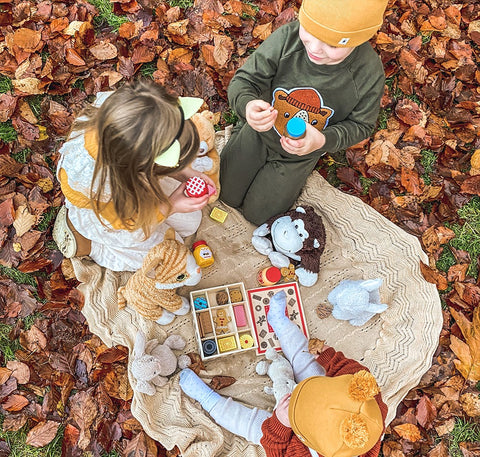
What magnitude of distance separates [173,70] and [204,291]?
1.06 m

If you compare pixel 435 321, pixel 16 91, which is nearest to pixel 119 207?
pixel 16 91

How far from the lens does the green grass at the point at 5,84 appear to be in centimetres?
213

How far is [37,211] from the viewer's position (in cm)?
200

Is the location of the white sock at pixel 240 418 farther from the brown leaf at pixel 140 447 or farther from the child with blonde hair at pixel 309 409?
the brown leaf at pixel 140 447

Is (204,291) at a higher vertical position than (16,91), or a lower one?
lower

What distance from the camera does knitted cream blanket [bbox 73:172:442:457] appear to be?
6.12 ft

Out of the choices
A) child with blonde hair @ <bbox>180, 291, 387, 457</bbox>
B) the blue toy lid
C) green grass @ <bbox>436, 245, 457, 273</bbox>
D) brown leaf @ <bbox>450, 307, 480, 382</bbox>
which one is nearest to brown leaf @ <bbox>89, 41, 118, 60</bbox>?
the blue toy lid

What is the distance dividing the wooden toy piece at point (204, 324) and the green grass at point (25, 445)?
695 mm

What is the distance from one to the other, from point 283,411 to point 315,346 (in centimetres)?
40

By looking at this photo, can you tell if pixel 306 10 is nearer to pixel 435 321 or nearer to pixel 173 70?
pixel 173 70

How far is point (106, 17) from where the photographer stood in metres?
2.22

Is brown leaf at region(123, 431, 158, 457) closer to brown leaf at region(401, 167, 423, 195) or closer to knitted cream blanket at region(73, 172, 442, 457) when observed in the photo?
knitted cream blanket at region(73, 172, 442, 457)

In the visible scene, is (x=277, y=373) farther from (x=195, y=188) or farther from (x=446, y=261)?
(x=446, y=261)

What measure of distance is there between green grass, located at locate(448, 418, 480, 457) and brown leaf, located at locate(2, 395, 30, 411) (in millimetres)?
1810
